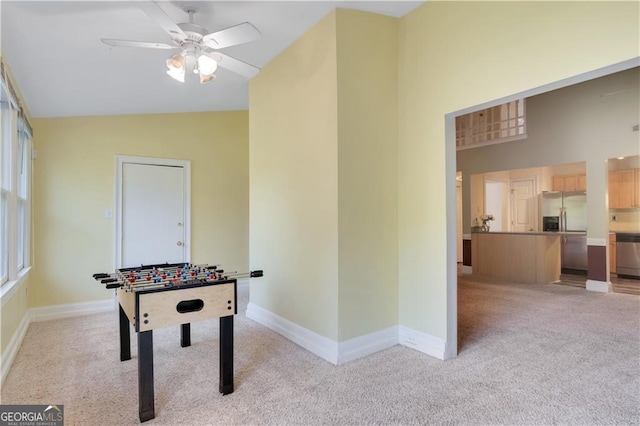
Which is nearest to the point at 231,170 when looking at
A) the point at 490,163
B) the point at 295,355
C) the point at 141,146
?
the point at 141,146

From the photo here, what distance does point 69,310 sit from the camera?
4.07m

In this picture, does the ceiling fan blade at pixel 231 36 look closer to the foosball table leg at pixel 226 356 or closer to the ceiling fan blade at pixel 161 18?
the ceiling fan blade at pixel 161 18

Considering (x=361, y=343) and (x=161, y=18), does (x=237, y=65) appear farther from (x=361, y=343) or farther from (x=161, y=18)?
(x=361, y=343)

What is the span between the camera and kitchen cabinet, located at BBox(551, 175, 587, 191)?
720 cm

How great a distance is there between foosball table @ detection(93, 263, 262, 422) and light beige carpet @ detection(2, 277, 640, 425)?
0.62ft

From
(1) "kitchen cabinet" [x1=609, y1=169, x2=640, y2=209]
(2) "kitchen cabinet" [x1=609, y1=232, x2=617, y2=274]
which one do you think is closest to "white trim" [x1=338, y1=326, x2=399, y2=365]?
(2) "kitchen cabinet" [x1=609, y1=232, x2=617, y2=274]

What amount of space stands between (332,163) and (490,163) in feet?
16.8

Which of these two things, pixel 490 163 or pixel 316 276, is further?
pixel 490 163

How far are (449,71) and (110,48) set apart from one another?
2714mm

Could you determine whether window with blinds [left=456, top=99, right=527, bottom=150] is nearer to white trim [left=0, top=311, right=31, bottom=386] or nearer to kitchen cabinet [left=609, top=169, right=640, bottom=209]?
kitchen cabinet [left=609, top=169, right=640, bottom=209]

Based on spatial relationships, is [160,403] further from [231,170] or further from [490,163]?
[490,163]

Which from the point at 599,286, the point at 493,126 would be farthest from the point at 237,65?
the point at 599,286

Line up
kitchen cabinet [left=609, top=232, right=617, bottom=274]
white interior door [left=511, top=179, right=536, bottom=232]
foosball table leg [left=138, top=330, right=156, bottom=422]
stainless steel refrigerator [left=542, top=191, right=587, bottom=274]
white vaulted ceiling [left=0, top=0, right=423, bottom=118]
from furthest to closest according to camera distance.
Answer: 1. white interior door [left=511, top=179, right=536, bottom=232]
2. stainless steel refrigerator [left=542, top=191, right=587, bottom=274]
3. kitchen cabinet [left=609, top=232, right=617, bottom=274]
4. white vaulted ceiling [left=0, top=0, right=423, bottom=118]
5. foosball table leg [left=138, top=330, right=156, bottom=422]

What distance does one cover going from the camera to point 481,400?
2154 mm
